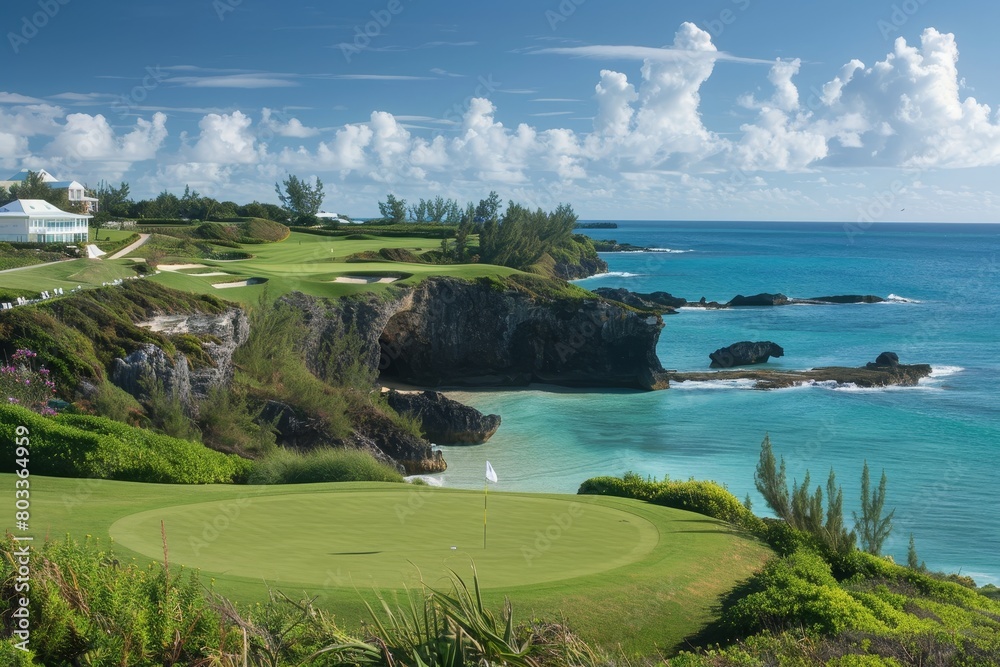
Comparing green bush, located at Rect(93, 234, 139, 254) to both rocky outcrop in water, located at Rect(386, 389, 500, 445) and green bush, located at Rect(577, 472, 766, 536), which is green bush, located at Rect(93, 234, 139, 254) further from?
green bush, located at Rect(577, 472, 766, 536)

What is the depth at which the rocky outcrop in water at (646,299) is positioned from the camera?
70.4 metres

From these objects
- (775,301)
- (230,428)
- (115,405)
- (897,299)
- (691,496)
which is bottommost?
(230,428)

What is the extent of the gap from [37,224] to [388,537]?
44.6 meters

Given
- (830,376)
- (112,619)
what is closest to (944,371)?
(830,376)

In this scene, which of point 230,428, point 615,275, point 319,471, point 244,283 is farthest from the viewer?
point 615,275

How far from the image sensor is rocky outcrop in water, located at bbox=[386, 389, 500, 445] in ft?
103

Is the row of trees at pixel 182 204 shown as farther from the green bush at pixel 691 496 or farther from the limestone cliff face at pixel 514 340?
the green bush at pixel 691 496

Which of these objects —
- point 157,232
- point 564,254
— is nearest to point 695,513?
point 157,232

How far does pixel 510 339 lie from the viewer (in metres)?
43.8

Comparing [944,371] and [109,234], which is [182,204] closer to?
[109,234]

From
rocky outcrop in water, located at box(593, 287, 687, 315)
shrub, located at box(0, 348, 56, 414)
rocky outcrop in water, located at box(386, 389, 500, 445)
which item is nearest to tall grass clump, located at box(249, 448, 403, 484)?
shrub, located at box(0, 348, 56, 414)

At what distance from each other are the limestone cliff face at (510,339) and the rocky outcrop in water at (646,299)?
72.6 feet

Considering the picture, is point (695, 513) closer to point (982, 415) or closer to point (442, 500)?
point (442, 500)

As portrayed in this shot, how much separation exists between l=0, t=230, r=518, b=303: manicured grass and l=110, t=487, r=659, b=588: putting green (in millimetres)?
17300
